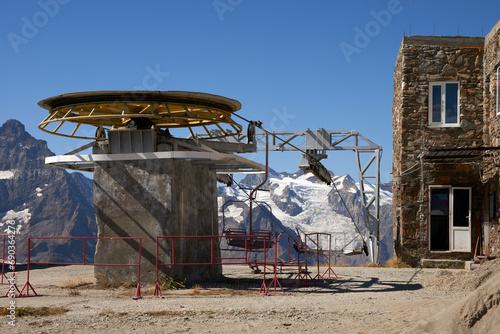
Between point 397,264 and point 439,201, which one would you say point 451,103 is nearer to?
point 439,201

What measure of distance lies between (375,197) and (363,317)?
17.6m

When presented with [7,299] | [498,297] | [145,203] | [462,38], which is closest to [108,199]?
[145,203]

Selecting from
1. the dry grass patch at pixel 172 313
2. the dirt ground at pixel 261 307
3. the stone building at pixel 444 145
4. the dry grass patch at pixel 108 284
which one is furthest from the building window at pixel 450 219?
the dry grass patch at pixel 172 313

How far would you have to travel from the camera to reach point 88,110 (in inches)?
696

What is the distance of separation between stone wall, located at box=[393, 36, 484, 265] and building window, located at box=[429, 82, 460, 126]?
17 centimetres

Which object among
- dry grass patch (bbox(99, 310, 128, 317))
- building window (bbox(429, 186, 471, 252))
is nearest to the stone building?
building window (bbox(429, 186, 471, 252))

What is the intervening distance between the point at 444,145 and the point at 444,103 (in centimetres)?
149

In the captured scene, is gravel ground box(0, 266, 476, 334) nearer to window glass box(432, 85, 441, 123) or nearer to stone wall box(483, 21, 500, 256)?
stone wall box(483, 21, 500, 256)

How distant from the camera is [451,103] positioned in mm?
22438

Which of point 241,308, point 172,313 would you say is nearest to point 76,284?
point 172,313

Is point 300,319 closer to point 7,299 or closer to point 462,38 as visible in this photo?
point 7,299

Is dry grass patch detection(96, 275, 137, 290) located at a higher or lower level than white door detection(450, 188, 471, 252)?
lower

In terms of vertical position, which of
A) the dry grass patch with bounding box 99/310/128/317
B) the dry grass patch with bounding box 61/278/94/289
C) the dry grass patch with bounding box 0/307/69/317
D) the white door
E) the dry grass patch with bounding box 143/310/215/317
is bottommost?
the dry grass patch with bounding box 61/278/94/289

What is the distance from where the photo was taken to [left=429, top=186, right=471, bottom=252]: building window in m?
21.9
